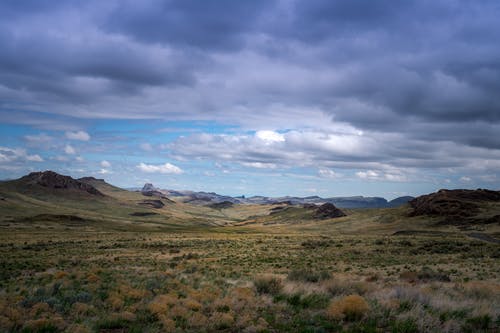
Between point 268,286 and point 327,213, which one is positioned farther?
point 327,213

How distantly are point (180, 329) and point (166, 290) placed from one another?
656 centimetres

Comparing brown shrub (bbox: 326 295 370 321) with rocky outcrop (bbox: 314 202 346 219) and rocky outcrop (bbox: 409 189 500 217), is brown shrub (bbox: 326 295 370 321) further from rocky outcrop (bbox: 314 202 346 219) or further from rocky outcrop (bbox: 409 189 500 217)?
rocky outcrop (bbox: 314 202 346 219)

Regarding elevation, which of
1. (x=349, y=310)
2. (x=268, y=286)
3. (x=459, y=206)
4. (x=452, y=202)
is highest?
(x=452, y=202)

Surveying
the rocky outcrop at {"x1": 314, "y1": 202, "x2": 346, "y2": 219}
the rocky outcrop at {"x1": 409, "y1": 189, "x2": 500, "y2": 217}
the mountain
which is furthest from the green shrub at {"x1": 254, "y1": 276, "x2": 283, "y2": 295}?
the rocky outcrop at {"x1": 314, "y1": 202, "x2": 346, "y2": 219}

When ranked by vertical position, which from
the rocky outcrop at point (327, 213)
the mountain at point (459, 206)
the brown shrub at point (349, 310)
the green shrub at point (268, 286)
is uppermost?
the mountain at point (459, 206)

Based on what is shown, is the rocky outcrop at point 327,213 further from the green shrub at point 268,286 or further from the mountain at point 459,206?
the green shrub at point 268,286

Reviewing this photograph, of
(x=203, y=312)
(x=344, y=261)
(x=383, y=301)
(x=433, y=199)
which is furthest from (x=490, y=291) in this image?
(x=433, y=199)

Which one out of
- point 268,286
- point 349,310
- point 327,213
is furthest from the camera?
point 327,213

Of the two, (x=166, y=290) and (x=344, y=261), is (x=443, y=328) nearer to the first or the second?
(x=166, y=290)

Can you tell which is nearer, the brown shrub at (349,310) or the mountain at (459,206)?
the brown shrub at (349,310)

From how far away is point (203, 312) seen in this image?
1198 centimetres

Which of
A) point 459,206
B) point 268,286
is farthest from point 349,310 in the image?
point 459,206

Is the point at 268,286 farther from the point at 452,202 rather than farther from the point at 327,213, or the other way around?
the point at 327,213

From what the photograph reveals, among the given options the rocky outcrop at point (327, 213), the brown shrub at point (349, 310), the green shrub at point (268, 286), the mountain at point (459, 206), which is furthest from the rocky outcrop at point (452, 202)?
the brown shrub at point (349, 310)
